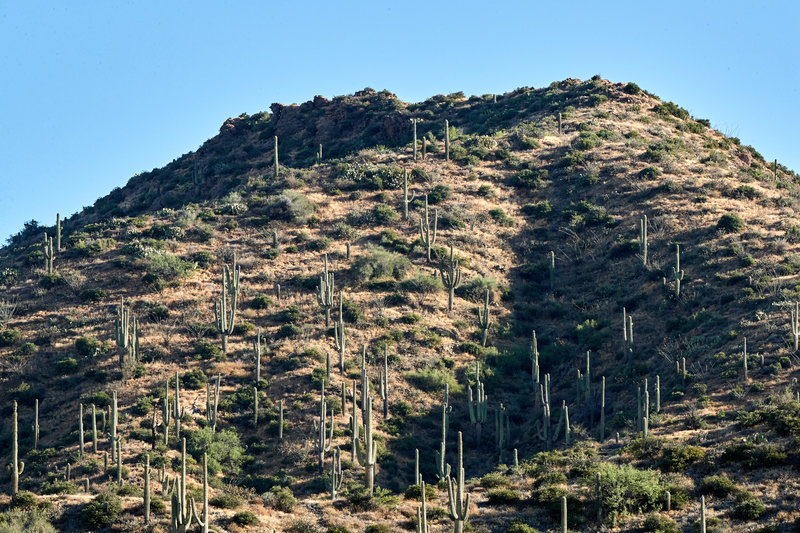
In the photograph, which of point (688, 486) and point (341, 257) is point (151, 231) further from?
point (688, 486)

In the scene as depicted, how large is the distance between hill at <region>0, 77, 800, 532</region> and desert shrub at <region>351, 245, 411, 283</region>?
174 millimetres

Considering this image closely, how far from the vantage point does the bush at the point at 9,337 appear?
158 ft

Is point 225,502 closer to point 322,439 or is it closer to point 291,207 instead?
point 322,439

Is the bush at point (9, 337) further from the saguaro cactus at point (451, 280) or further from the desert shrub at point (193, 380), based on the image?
the saguaro cactus at point (451, 280)

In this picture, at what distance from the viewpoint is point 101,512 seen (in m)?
30.3

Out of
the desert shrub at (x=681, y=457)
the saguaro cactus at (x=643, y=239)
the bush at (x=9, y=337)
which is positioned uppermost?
the saguaro cactus at (x=643, y=239)

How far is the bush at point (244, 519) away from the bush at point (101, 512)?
3474 mm

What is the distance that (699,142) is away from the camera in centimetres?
7419

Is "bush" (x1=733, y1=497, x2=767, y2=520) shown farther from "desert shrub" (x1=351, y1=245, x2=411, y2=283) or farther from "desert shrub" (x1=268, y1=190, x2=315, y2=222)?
"desert shrub" (x1=268, y1=190, x2=315, y2=222)

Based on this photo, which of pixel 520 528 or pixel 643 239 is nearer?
pixel 520 528

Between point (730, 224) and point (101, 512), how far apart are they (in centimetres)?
3735

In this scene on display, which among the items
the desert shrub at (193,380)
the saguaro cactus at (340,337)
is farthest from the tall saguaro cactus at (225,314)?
the saguaro cactus at (340,337)

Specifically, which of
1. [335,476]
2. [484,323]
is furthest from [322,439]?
[484,323]

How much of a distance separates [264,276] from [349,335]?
305 inches
